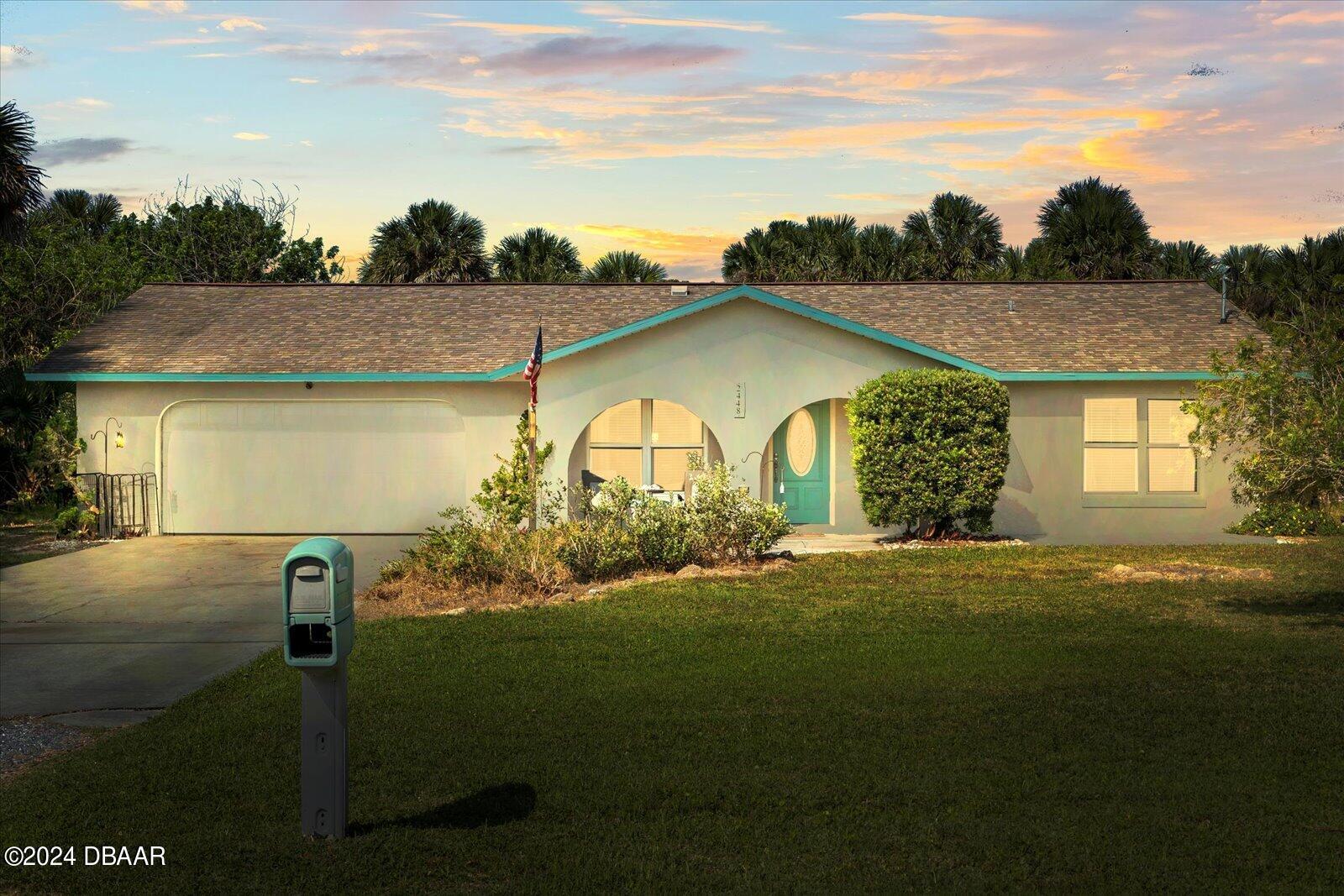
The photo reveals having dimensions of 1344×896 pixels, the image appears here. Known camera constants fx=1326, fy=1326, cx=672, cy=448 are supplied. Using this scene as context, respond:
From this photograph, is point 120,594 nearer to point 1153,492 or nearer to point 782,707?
point 782,707

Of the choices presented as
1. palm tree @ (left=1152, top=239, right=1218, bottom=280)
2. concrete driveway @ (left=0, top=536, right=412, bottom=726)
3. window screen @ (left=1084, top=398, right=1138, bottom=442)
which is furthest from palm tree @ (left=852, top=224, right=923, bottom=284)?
concrete driveway @ (left=0, top=536, right=412, bottom=726)

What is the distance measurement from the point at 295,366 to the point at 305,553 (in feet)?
53.6

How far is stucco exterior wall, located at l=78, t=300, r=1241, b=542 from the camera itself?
65.7ft

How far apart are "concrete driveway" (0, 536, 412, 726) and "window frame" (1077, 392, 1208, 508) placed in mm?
10686

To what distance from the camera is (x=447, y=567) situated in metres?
14.3

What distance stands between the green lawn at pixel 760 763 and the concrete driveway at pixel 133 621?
2.60 feet

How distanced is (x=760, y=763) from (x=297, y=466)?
15656 mm

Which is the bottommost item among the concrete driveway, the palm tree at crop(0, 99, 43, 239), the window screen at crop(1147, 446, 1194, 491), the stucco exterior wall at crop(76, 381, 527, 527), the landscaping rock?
the concrete driveway

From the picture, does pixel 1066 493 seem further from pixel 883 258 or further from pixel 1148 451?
pixel 883 258

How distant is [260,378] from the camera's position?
21109 millimetres

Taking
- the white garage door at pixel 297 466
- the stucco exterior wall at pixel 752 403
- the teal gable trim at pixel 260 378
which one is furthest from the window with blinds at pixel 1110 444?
the white garage door at pixel 297 466

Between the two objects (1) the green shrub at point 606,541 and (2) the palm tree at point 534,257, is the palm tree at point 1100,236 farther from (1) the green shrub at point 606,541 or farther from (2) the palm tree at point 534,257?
(1) the green shrub at point 606,541

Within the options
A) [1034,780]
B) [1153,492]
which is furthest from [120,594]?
[1153,492]
